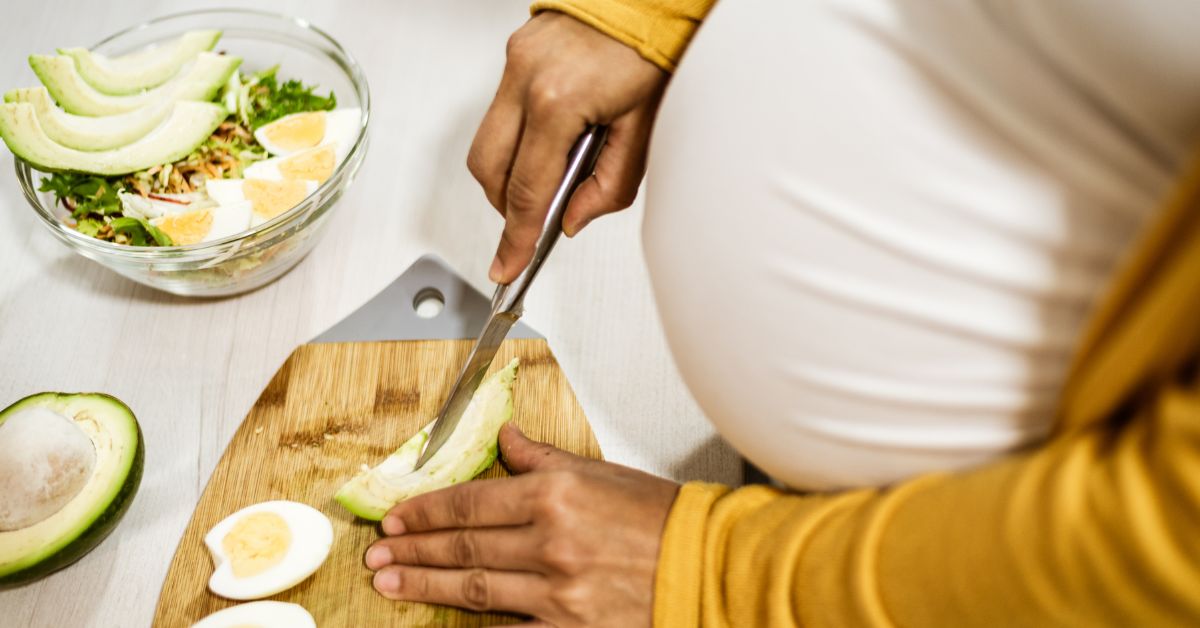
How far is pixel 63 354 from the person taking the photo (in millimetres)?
1082

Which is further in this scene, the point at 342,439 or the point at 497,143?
the point at 342,439

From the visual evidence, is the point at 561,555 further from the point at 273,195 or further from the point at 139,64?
the point at 139,64

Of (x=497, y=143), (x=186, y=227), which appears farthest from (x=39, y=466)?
(x=497, y=143)

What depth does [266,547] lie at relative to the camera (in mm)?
875

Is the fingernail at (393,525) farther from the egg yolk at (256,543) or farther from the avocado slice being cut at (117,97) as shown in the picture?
the avocado slice being cut at (117,97)

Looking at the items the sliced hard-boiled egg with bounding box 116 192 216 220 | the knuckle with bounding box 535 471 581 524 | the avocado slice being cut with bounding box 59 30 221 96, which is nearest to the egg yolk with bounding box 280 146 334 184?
the sliced hard-boiled egg with bounding box 116 192 216 220

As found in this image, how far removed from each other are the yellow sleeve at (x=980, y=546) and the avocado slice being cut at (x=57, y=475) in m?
0.58

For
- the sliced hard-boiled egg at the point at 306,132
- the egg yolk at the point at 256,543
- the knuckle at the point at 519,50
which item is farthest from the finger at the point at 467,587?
the sliced hard-boiled egg at the point at 306,132

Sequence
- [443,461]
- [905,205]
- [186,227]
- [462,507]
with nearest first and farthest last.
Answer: [905,205] < [462,507] < [443,461] < [186,227]

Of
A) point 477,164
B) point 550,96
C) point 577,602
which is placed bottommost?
point 577,602

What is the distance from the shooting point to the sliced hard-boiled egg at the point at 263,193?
3.53ft

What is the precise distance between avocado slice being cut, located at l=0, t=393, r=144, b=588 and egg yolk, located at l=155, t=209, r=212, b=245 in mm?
211

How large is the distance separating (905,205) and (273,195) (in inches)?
31.4

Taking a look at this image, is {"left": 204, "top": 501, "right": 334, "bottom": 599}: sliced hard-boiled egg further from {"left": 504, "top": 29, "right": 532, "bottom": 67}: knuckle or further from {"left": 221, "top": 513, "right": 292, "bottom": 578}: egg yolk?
{"left": 504, "top": 29, "right": 532, "bottom": 67}: knuckle
